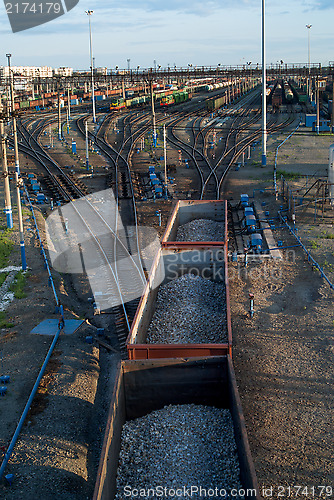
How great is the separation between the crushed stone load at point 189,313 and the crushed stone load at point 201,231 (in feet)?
13.7

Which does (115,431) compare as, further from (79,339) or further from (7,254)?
(7,254)

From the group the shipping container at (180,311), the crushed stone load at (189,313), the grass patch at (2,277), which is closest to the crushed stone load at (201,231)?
the shipping container at (180,311)

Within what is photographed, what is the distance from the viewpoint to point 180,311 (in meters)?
13.6

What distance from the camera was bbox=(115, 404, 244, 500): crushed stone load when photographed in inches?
312

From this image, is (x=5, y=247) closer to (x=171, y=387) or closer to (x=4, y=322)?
(x=4, y=322)

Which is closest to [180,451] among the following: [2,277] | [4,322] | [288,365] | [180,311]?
[288,365]

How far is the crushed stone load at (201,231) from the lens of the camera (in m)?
19.5

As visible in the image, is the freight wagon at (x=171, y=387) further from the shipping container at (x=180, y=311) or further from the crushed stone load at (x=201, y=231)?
the crushed stone load at (x=201, y=231)

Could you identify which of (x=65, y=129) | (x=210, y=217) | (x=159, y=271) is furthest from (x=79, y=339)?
(x=65, y=129)

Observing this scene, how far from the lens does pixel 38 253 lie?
1983cm

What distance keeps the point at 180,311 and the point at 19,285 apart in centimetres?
591

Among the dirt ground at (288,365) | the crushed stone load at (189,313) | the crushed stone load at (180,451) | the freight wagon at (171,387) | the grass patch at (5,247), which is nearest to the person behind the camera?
the crushed stone load at (180,451)

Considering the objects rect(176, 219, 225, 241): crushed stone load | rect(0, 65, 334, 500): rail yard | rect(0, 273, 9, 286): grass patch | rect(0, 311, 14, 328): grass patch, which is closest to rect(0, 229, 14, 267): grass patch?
rect(0, 65, 334, 500): rail yard

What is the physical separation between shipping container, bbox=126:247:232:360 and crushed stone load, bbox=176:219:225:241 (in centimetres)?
384
